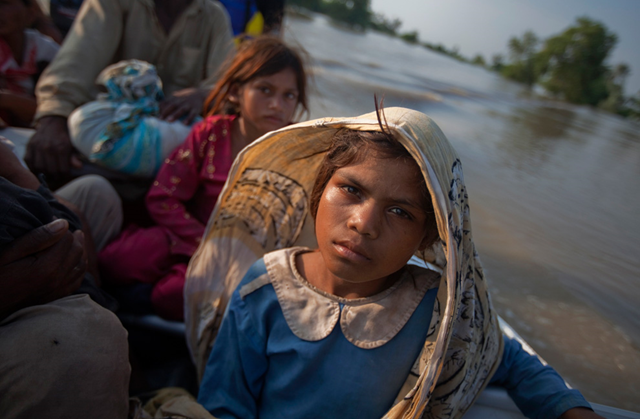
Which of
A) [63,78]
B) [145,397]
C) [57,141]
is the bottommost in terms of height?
[145,397]

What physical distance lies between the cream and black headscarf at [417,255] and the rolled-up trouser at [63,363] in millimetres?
458

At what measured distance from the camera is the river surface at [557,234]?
2.42m

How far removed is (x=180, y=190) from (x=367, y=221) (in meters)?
1.20

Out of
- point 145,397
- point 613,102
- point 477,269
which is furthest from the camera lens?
point 613,102

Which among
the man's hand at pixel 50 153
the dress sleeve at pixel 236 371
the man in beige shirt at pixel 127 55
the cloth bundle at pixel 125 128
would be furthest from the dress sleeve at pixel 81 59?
the dress sleeve at pixel 236 371

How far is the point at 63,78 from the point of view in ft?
7.61

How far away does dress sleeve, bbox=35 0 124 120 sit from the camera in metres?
2.28

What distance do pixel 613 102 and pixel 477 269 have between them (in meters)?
33.5

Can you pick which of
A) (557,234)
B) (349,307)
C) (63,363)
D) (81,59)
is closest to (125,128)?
(81,59)

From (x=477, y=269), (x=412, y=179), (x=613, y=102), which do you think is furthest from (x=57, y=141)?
(x=613, y=102)

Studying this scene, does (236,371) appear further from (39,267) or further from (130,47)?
(130,47)

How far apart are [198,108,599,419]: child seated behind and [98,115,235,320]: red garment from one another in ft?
2.02

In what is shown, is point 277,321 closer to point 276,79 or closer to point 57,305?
point 57,305

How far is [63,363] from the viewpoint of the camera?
870 mm
